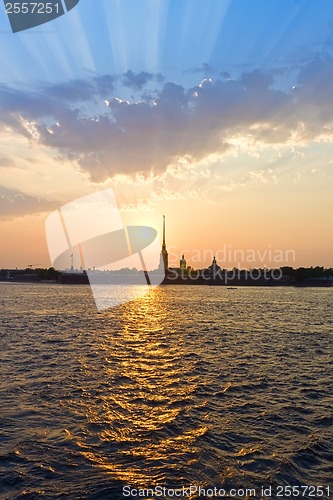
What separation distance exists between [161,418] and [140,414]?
1.01 meters

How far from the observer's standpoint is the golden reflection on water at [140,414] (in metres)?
13.0

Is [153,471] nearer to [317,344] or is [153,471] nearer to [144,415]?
[144,415]

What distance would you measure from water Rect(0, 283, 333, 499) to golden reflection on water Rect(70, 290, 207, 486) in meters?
0.05

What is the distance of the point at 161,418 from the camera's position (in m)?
17.0

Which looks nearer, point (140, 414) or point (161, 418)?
point (161, 418)

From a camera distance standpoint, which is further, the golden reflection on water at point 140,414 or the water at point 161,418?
the golden reflection on water at point 140,414

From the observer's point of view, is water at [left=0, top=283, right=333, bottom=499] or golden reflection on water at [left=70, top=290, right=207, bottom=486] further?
golden reflection on water at [left=70, top=290, right=207, bottom=486]

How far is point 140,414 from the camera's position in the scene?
17453 millimetres

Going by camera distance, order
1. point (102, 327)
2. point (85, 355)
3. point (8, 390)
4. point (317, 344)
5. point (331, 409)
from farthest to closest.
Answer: point (102, 327) < point (317, 344) < point (85, 355) < point (8, 390) < point (331, 409)

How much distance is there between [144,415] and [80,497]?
6.78 metres

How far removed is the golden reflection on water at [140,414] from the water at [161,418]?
5 cm

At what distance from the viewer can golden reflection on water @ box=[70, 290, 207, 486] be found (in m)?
13.0

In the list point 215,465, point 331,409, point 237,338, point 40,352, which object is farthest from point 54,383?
point 237,338

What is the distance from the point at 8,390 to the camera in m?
20.1
